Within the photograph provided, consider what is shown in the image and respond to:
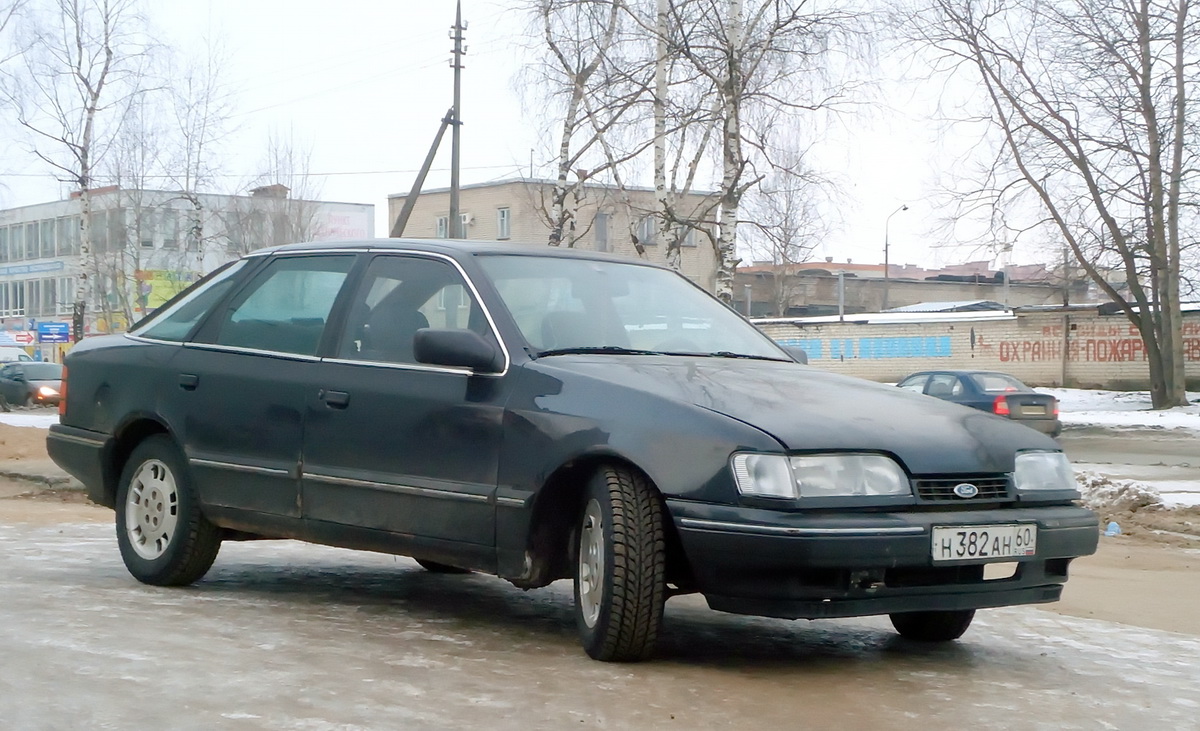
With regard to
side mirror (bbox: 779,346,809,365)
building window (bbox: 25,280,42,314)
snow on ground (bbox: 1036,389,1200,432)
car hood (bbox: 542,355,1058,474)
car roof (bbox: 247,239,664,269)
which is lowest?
snow on ground (bbox: 1036,389,1200,432)

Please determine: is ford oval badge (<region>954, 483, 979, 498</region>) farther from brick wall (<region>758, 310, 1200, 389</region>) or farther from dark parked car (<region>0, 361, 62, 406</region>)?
brick wall (<region>758, 310, 1200, 389</region>)

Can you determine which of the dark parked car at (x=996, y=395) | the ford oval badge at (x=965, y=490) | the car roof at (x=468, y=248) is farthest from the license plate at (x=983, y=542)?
the dark parked car at (x=996, y=395)

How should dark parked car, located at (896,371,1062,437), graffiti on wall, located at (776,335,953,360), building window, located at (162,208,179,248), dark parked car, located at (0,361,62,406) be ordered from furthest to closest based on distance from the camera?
building window, located at (162,208,179,248)
graffiti on wall, located at (776,335,953,360)
dark parked car, located at (0,361,62,406)
dark parked car, located at (896,371,1062,437)

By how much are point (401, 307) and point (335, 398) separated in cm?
45

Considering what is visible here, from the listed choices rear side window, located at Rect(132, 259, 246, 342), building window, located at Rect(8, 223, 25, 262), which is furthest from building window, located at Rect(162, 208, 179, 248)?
rear side window, located at Rect(132, 259, 246, 342)

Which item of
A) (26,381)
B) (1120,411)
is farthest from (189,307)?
(26,381)

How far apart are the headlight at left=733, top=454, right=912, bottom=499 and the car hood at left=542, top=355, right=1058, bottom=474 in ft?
0.15

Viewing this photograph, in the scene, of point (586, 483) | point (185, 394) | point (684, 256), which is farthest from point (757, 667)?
point (684, 256)

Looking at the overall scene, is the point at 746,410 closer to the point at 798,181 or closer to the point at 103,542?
the point at 103,542

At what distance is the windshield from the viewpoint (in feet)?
17.4

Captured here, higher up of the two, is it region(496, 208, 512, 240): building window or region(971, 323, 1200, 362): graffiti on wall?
region(496, 208, 512, 240): building window

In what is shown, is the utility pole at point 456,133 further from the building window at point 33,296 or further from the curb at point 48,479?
the building window at point 33,296

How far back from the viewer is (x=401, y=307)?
5.66 metres

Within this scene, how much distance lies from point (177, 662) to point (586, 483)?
1462 mm
